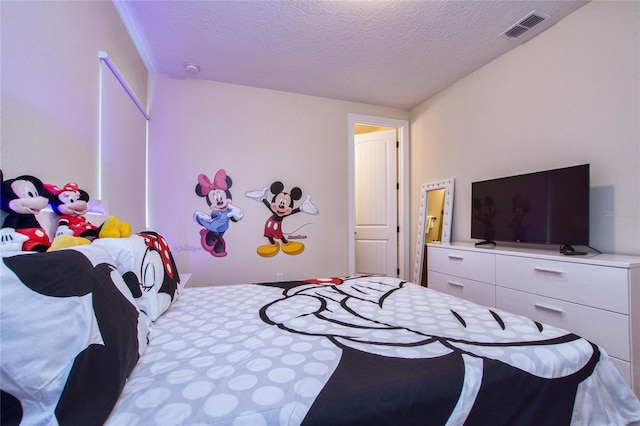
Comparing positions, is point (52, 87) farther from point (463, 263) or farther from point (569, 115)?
point (569, 115)

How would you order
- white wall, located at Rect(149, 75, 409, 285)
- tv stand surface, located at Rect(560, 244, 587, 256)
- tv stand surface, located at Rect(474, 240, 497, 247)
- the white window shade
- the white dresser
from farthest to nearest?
1. white wall, located at Rect(149, 75, 409, 285)
2. tv stand surface, located at Rect(474, 240, 497, 247)
3. tv stand surface, located at Rect(560, 244, 587, 256)
4. the white window shade
5. the white dresser

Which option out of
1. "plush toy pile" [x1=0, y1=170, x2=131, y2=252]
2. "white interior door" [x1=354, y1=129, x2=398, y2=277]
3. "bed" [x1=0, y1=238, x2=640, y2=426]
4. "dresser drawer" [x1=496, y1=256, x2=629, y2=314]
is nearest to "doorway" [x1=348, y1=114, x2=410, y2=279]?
"white interior door" [x1=354, y1=129, x2=398, y2=277]

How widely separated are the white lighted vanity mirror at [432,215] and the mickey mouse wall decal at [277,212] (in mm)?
1448

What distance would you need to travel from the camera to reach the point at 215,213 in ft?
9.67

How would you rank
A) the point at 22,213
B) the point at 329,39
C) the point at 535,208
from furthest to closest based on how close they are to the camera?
the point at 329,39
the point at 535,208
the point at 22,213

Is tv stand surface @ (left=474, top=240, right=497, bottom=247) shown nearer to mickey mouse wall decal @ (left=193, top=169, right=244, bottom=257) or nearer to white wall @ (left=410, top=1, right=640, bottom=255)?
white wall @ (left=410, top=1, right=640, bottom=255)

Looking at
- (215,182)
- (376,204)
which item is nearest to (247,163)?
(215,182)

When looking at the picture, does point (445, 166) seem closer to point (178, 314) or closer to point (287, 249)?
point (287, 249)

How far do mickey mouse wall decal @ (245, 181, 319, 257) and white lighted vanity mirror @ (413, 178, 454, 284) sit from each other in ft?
4.75

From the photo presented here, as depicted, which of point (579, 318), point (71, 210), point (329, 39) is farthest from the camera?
point (329, 39)

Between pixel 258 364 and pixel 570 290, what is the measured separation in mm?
1902

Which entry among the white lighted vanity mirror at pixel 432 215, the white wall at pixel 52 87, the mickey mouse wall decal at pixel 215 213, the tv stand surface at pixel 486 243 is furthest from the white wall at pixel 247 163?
the tv stand surface at pixel 486 243

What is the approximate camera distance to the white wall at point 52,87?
955 mm

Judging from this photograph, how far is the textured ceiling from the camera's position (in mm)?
1931
